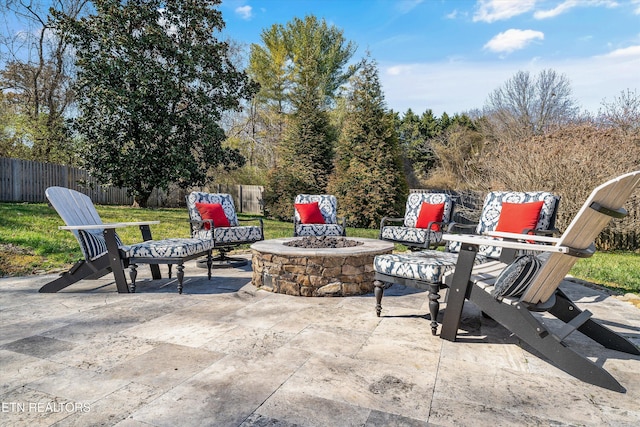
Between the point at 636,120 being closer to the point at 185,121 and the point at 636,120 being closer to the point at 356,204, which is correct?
the point at 356,204

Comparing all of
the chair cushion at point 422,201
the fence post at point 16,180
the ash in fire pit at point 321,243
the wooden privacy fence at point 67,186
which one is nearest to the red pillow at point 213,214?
the ash in fire pit at point 321,243

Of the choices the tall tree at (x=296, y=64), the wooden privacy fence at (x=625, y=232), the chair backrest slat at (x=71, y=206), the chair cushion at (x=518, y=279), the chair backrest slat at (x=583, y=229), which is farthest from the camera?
the tall tree at (x=296, y=64)

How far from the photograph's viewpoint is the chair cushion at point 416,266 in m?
2.74

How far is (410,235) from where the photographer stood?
5594mm

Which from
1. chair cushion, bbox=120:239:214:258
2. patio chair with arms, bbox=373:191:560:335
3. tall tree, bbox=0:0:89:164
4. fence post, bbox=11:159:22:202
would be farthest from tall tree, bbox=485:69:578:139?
fence post, bbox=11:159:22:202

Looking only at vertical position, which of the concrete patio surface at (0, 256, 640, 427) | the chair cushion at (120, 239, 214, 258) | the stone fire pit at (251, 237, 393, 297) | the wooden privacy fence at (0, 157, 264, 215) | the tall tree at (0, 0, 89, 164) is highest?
the tall tree at (0, 0, 89, 164)

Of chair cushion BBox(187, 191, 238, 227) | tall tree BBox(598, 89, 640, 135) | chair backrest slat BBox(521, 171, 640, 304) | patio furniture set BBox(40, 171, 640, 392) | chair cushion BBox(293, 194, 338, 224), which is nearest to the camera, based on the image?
chair backrest slat BBox(521, 171, 640, 304)

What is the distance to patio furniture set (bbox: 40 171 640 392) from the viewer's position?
208cm

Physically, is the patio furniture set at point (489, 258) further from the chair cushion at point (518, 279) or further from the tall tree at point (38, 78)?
the tall tree at point (38, 78)

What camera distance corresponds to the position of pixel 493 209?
450 cm

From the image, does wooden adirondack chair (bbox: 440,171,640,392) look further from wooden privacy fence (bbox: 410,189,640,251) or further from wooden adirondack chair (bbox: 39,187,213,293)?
wooden privacy fence (bbox: 410,189,640,251)

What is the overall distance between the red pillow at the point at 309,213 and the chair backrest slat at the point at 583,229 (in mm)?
4215

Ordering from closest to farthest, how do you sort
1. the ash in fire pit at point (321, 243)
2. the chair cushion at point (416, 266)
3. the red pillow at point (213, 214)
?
the chair cushion at point (416, 266) < the ash in fire pit at point (321, 243) < the red pillow at point (213, 214)

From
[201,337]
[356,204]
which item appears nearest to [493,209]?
[201,337]
